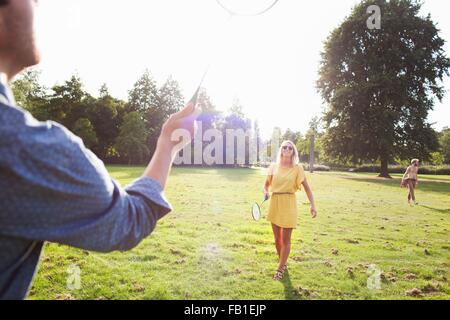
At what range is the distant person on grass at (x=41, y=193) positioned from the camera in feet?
2.95

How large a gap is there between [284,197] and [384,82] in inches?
1256

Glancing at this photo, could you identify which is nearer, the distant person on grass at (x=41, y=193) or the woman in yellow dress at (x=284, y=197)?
the distant person on grass at (x=41, y=193)

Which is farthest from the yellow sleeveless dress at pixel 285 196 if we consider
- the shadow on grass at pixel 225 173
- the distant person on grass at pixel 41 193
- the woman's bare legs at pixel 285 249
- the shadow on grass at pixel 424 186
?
the shadow on grass at pixel 225 173

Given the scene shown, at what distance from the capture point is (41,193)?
0.93m

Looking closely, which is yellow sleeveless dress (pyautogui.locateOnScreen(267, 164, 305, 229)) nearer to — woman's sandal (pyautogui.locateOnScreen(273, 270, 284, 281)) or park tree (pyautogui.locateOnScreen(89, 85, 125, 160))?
woman's sandal (pyautogui.locateOnScreen(273, 270, 284, 281))

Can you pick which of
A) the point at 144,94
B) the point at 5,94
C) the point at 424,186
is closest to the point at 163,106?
the point at 144,94

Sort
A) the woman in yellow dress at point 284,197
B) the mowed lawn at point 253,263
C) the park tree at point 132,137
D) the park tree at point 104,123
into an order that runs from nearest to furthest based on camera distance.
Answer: the mowed lawn at point 253,263
the woman in yellow dress at point 284,197
the park tree at point 132,137
the park tree at point 104,123

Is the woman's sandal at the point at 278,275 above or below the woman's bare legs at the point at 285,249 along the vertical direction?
below

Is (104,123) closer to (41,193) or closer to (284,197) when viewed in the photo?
(284,197)

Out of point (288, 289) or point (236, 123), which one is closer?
point (288, 289)

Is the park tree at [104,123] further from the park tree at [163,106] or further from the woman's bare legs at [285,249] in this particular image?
the woman's bare legs at [285,249]

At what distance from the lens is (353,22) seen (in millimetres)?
38125

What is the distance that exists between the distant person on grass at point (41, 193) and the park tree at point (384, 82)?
36.6 m

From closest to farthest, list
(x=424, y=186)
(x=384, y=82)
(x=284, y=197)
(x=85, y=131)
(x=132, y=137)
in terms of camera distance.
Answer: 1. (x=284, y=197)
2. (x=424, y=186)
3. (x=384, y=82)
4. (x=85, y=131)
5. (x=132, y=137)
